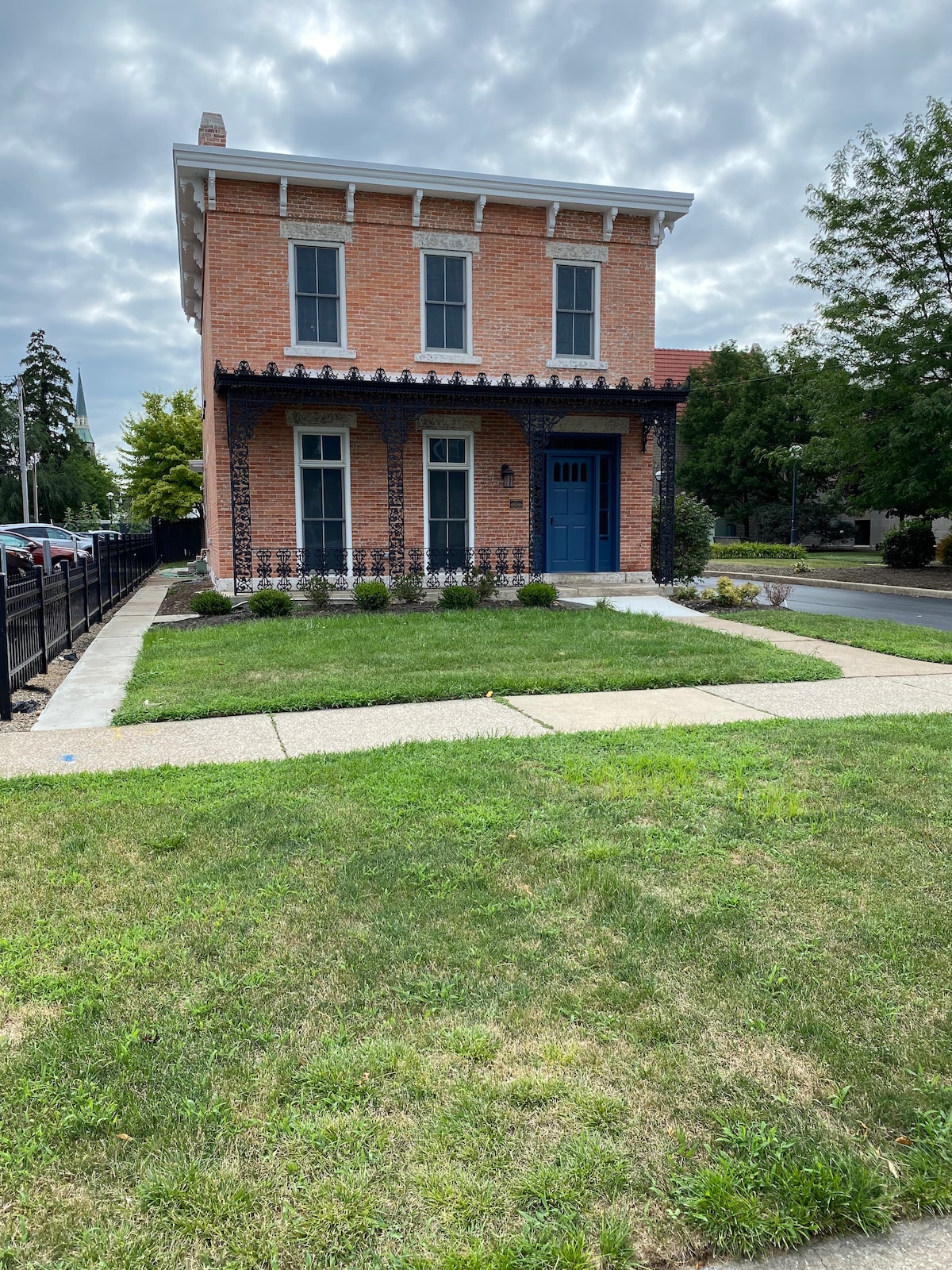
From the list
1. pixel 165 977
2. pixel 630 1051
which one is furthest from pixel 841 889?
pixel 165 977

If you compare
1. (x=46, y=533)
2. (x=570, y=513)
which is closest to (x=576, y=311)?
(x=570, y=513)

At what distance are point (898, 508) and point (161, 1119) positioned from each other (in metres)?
27.0

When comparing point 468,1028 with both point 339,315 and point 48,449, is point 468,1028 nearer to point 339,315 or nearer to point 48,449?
point 339,315

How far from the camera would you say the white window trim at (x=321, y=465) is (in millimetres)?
16656

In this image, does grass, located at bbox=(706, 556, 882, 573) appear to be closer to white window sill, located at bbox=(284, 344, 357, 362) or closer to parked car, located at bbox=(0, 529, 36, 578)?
white window sill, located at bbox=(284, 344, 357, 362)

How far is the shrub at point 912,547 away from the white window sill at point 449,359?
13801mm

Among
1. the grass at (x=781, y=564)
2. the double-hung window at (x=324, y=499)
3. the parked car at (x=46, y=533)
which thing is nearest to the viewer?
the double-hung window at (x=324, y=499)

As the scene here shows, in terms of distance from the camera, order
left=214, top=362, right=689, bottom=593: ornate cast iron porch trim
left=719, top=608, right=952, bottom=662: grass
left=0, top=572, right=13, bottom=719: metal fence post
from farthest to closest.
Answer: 1. left=214, top=362, right=689, bottom=593: ornate cast iron porch trim
2. left=719, top=608, right=952, bottom=662: grass
3. left=0, top=572, right=13, bottom=719: metal fence post

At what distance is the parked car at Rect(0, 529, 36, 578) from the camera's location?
16469 millimetres

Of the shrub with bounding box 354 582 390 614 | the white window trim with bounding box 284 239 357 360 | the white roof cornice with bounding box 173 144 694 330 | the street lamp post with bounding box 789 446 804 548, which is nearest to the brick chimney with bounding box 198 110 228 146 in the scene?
the white roof cornice with bounding box 173 144 694 330

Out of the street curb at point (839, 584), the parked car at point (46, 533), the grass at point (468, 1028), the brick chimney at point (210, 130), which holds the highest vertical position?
the brick chimney at point (210, 130)

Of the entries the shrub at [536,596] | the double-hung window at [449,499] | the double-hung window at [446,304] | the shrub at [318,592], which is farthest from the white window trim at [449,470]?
the shrub at [318,592]

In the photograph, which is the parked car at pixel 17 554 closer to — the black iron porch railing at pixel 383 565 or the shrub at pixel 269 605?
the shrub at pixel 269 605

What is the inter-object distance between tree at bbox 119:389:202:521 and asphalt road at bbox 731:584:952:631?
28739mm
